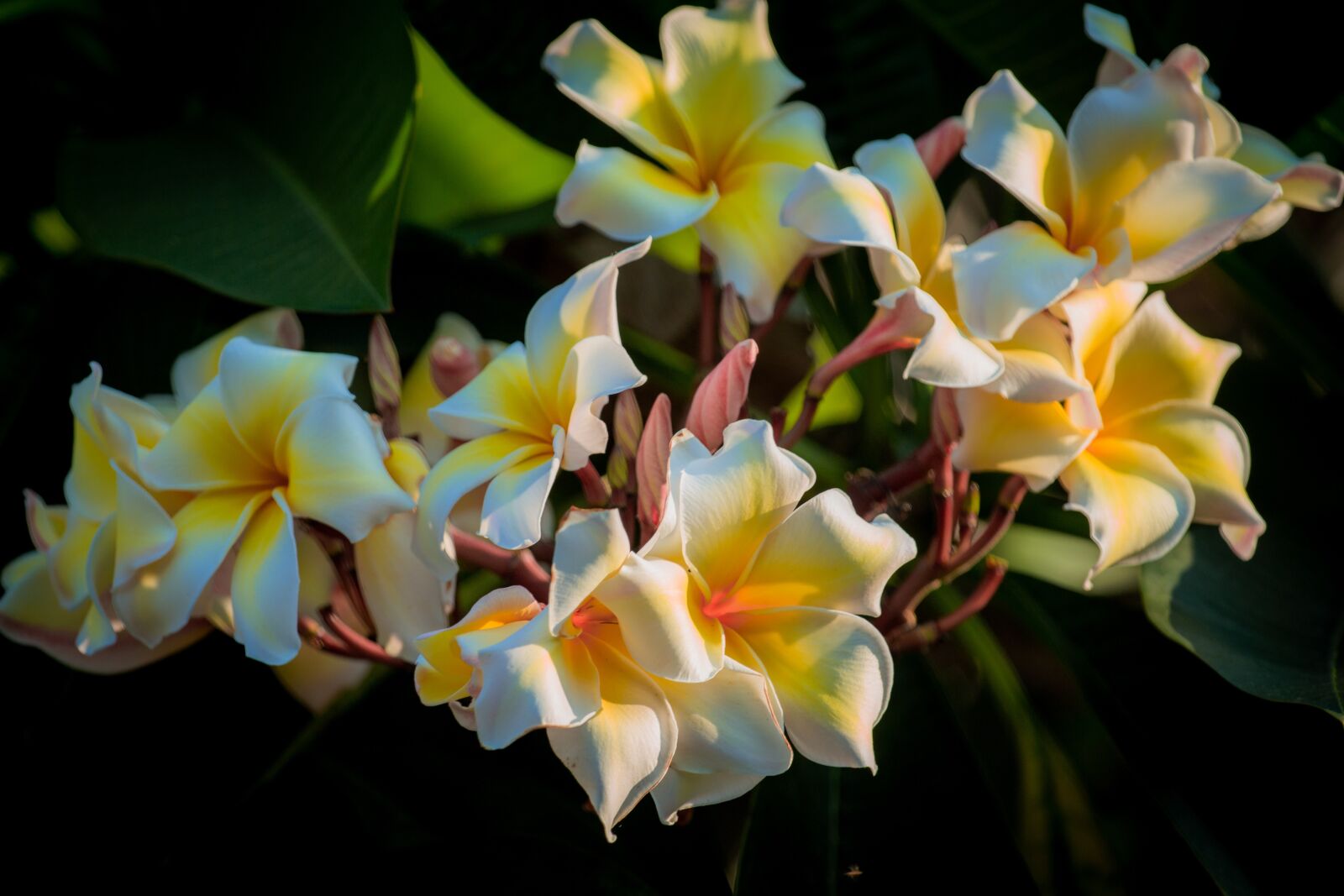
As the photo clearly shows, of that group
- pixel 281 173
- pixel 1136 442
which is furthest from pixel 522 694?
pixel 281 173

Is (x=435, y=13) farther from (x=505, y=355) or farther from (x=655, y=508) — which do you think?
(x=655, y=508)

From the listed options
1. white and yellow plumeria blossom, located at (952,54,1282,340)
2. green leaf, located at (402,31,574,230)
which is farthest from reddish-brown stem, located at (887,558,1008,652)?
green leaf, located at (402,31,574,230)

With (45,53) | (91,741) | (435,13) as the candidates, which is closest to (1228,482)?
(435,13)

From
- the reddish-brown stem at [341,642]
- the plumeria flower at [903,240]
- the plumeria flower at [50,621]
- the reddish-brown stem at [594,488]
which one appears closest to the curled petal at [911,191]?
the plumeria flower at [903,240]

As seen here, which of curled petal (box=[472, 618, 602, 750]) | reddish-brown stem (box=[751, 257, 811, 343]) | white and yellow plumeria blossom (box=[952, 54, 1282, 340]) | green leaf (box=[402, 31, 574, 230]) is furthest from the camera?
green leaf (box=[402, 31, 574, 230])

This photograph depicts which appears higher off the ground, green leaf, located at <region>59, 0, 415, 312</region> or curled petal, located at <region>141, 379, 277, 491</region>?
green leaf, located at <region>59, 0, 415, 312</region>

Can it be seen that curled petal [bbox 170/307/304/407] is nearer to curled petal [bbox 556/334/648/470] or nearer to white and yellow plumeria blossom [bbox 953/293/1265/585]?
curled petal [bbox 556/334/648/470]
